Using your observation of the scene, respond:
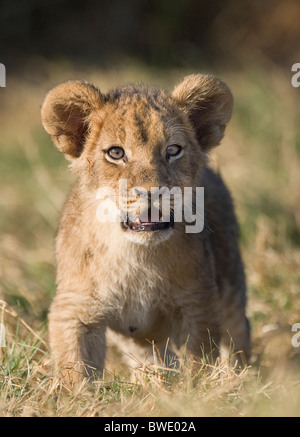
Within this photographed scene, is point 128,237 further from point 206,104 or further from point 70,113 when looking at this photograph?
point 206,104

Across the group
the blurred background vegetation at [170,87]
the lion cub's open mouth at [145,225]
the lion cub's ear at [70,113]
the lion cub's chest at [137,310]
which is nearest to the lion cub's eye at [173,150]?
the lion cub's open mouth at [145,225]

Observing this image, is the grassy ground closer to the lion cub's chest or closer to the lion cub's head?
the lion cub's chest

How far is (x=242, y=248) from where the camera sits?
8.16 meters

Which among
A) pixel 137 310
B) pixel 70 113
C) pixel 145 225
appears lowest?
pixel 137 310

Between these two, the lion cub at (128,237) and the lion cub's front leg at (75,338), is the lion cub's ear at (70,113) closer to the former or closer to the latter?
the lion cub at (128,237)

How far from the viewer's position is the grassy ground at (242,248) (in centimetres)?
458

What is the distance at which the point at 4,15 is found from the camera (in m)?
19.1

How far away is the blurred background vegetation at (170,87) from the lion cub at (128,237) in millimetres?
538

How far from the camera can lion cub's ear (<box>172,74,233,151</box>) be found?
5172 mm

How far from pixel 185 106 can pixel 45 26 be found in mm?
14800

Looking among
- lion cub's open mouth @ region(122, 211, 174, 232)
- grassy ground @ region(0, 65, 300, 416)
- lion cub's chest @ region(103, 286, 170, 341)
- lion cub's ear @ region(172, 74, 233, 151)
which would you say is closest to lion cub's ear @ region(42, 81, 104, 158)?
lion cub's ear @ region(172, 74, 233, 151)

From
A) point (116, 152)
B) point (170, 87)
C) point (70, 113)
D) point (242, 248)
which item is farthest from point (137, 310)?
point (170, 87)

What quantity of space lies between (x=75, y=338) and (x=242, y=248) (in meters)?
3.52

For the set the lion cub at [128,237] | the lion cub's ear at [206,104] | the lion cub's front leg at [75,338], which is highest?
the lion cub's ear at [206,104]
